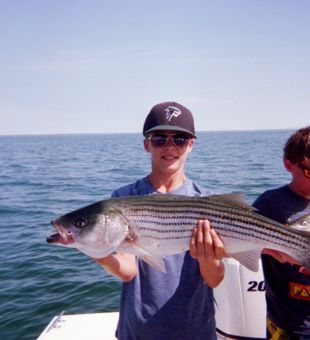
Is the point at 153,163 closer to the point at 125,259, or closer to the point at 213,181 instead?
the point at 125,259

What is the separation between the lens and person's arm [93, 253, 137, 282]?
3.72m

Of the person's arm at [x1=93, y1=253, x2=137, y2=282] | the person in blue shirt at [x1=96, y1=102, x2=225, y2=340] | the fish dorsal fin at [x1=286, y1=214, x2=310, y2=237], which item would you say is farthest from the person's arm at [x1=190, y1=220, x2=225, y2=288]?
the fish dorsal fin at [x1=286, y1=214, x2=310, y2=237]

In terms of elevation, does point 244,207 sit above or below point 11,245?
above

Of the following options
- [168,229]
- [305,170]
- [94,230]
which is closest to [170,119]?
[168,229]

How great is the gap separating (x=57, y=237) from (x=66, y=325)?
11.9 ft

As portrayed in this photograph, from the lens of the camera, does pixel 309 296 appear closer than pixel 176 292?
No

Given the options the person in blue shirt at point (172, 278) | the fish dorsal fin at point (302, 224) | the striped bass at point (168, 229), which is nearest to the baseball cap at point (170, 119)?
the person in blue shirt at point (172, 278)

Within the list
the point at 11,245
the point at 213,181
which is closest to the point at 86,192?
→ the point at 213,181

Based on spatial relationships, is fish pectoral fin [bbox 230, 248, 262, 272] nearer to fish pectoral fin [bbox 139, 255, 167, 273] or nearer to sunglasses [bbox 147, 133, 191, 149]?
fish pectoral fin [bbox 139, 255, 167, 273]

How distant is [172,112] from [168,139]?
29cm

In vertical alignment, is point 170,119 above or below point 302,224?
above

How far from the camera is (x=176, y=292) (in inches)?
148

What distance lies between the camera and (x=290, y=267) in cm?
421

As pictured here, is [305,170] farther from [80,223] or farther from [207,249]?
[80,223]
